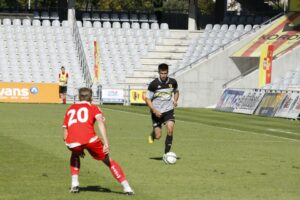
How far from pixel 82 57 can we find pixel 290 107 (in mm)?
21363

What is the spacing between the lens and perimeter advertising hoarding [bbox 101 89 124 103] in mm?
50969

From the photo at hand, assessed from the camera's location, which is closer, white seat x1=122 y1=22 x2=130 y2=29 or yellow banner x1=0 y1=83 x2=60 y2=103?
yellow banner x1=0 y1=83 x2=60 y2=103

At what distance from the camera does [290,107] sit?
39281 mm

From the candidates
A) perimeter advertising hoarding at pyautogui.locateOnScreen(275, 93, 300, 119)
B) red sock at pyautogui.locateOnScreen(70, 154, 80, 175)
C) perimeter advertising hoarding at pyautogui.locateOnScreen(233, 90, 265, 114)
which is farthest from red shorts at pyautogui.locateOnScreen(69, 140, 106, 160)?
perimeter advertising hoarding at pyautogui.locateOnScreen(233, 90, 265, 114)

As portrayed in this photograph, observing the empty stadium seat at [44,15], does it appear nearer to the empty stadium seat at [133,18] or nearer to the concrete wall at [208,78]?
the empty stadium seat at [133,18]

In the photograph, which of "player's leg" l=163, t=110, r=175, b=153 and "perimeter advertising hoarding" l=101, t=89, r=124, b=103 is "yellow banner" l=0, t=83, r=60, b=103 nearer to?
"perimeter advertising hoarding" l=101, t=89, r=124, b=103

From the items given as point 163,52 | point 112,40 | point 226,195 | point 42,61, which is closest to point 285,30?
point 163,52

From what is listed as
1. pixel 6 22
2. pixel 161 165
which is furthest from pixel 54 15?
pixel 161 165

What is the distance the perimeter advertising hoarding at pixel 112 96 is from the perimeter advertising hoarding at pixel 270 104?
11325 mm

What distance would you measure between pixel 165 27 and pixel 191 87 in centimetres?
919

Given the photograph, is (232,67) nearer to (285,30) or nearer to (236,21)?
(285,30)

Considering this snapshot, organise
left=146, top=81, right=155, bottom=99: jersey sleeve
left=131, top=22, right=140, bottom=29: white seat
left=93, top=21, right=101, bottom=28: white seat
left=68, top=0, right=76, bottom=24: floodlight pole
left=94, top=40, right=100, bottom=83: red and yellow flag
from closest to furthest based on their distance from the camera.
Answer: left=146, top=81, right=155, bottom=99: jersey sleeve
left=94, top=40, right=100, bottom=83: red and yellow flag
left=68, top=0, right=76, bottom=24: floodlight pole
left=93, top=21, right=101, bottom=28: white seat
left=131, top=22, right=140, bottom=29: white seat

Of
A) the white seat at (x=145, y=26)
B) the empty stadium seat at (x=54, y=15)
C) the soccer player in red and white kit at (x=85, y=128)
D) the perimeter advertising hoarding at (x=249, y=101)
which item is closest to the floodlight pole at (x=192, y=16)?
the white seat at (x=145, y=26)

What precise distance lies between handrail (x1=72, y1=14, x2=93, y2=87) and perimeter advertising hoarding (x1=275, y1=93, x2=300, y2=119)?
17033 millimetres
